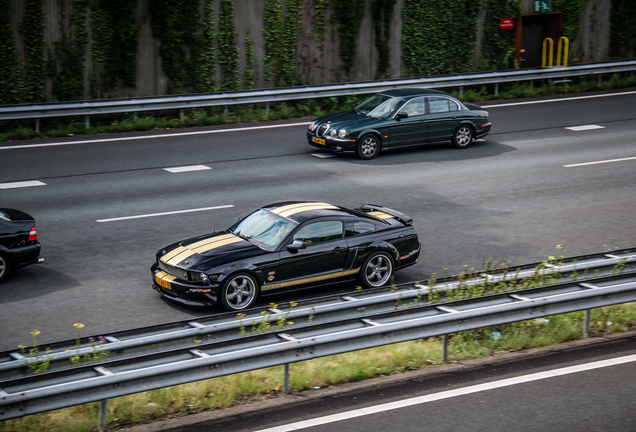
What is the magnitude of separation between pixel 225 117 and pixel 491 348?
1494 cm

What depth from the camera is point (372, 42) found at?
26.8 meters

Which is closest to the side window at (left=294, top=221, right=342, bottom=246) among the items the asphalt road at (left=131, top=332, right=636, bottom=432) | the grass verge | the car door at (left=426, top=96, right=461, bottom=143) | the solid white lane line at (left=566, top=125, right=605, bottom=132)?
the grass verge

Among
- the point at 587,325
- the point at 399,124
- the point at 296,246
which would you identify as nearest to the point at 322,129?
the point at 399,124

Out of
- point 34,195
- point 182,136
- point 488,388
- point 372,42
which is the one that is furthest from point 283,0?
point 488,388

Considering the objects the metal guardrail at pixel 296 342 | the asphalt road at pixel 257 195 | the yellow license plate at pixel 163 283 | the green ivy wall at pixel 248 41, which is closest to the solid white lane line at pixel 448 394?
the metal guardrail at pixel 296 342

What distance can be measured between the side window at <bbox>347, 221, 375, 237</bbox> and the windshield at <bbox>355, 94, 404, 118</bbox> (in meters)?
7.97

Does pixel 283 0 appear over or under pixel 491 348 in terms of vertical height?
over

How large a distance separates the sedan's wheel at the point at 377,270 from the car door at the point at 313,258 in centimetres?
44

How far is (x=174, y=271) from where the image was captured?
35.3 ft

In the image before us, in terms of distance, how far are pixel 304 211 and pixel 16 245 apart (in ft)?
14.1

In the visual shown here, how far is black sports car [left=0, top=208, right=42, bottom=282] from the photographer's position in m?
11.6

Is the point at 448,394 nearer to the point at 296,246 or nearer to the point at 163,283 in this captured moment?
the point at 296,246

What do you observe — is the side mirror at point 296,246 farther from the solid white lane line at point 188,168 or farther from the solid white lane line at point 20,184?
the solid white lane line at point 20,184

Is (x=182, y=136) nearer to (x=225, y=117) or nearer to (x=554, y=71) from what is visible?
(x=225, y=117)
